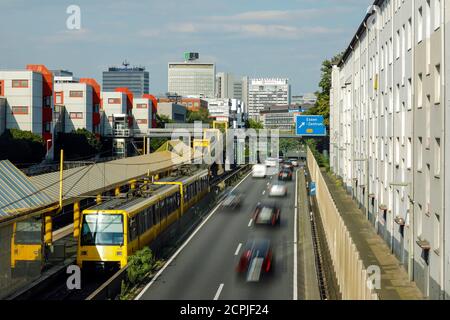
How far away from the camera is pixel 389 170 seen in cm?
3462

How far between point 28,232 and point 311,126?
52.1 meters

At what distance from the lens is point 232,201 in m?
49.5

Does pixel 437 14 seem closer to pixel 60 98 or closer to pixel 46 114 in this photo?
pixel 46 114

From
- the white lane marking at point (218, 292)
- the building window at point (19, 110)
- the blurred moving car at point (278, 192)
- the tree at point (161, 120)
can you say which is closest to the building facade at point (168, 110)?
the tree at point (161, 120)

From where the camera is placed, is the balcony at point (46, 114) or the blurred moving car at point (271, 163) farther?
the blurred moving car at point (271, 163)

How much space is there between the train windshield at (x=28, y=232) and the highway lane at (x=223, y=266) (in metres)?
4.80

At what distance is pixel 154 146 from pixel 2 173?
72.9 meters

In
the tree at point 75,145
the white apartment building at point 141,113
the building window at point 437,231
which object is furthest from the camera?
the white apartment building at point 141,113

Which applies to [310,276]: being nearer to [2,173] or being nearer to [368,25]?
[2,173]

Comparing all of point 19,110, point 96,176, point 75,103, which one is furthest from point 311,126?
point 96,176

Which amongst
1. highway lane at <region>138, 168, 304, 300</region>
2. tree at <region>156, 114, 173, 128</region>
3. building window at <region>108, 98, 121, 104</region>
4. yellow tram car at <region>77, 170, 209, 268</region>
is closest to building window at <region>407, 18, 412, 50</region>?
highway lane at <region>138, 168, 304, 300</region>

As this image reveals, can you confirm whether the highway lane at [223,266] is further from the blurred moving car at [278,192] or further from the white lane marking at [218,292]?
the blurred moving car at [278,192]

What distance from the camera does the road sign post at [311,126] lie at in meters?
72.2
